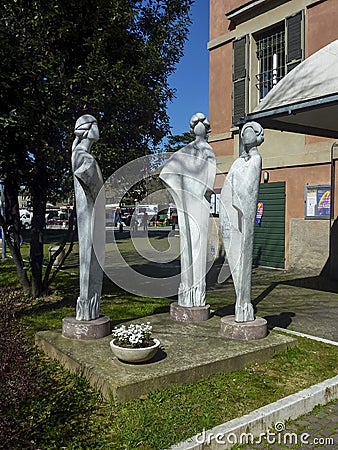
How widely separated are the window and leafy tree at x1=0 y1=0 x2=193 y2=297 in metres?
4.95

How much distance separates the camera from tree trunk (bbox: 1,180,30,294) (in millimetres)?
8656

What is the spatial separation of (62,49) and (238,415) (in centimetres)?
652

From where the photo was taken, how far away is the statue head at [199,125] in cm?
662

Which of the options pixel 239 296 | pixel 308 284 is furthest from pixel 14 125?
pixel 308 284

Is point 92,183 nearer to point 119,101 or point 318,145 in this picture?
point 119,101

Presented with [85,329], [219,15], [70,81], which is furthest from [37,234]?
[219,15]

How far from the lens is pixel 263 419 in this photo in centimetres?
392

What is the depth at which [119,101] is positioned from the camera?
24.4ft

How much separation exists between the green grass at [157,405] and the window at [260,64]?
8934 mm

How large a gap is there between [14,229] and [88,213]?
3.90 meters

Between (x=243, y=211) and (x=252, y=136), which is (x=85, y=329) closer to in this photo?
(x=243, y=211)

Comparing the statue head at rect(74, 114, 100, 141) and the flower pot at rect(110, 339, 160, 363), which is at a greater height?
the statue head at rect(74, 114, 100, 141)

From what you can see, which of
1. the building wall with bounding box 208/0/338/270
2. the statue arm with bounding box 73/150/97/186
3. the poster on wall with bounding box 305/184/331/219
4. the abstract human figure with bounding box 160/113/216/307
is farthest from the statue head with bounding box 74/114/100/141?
the poster on wall with bounding box 305/184/331/219

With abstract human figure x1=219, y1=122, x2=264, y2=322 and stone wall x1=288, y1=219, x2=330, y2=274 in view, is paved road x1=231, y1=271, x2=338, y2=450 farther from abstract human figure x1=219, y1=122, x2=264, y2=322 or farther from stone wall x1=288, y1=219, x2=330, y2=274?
abstract human figure x1=219, y1=122, x2=264, y2=322
